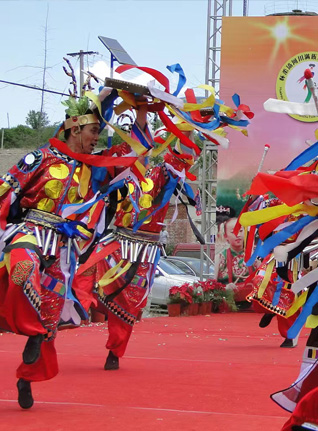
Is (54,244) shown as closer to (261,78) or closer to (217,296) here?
(217,296)

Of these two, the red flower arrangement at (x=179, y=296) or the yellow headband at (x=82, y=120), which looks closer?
the yellow headband at (x=82, y=120)

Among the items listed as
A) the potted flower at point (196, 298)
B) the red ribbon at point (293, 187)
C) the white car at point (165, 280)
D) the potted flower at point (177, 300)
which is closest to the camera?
the red ribbon at point (293, 187)

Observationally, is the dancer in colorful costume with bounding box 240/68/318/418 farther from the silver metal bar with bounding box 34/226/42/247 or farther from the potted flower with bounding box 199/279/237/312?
the potted flower with bounding box 199/279/237/312

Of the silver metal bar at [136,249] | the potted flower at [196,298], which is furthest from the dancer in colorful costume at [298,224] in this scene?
the potted flower at [196,298]

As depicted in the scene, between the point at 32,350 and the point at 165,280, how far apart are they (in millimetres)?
10781

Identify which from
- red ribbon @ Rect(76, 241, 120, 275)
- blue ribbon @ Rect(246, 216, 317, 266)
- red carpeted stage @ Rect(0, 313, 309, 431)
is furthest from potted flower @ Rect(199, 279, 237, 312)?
blue ribbon @ Rect(246, 216, 317, 266)

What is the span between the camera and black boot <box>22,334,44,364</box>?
483cm

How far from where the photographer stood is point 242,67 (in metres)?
13.9

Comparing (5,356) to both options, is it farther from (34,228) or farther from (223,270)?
(223,270)

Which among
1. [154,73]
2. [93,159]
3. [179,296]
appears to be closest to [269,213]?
[154,73]

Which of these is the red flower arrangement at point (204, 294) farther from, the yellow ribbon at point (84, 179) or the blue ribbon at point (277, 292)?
the yellow ribbon at point (84, 179)

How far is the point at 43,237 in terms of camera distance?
16.5 ft

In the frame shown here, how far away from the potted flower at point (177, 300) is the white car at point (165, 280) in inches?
46.7

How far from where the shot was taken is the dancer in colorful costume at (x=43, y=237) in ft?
15.9
